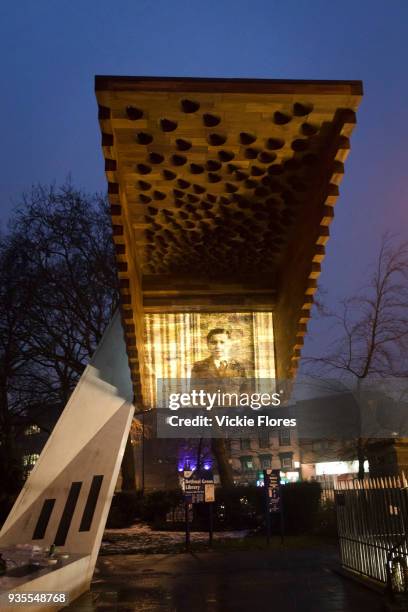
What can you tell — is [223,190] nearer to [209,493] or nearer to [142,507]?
[209,493]

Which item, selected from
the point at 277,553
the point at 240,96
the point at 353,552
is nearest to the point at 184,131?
the point at 240,96

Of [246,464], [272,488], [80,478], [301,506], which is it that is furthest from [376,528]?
[246,464]

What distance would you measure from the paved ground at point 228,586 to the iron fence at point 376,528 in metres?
0.35

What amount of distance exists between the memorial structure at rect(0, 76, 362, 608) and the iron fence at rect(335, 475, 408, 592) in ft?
7.35

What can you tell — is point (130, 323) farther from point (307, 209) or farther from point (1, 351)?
point (1, 351)

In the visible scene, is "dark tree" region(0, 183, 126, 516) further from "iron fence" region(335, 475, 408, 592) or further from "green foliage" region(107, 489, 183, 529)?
"iron fence" region(335, 475, 408, 592)

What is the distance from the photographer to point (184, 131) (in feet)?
23.8

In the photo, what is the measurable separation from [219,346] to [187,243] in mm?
1819

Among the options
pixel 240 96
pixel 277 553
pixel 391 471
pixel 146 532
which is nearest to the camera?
pixel 240 96

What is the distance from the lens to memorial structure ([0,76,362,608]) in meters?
6.95

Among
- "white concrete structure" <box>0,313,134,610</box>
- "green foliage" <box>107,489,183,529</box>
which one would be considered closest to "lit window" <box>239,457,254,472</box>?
"green foliage" <box>107,489,183,529</box>

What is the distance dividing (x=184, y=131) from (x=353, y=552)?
21.9ft

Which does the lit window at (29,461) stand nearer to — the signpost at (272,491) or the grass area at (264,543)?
the grass area at (264,543)

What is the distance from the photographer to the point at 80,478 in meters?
8.98
